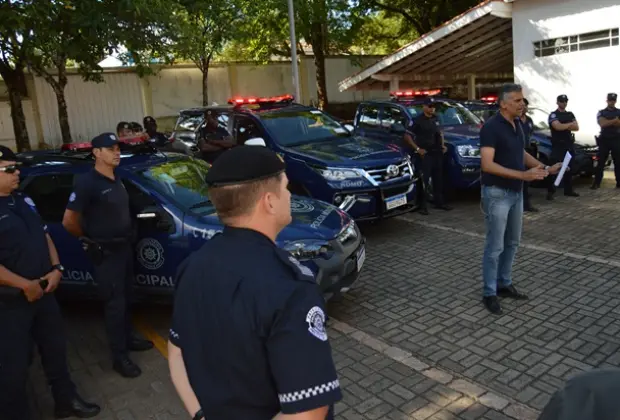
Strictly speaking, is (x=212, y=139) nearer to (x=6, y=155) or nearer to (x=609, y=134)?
(x=6, y=155)

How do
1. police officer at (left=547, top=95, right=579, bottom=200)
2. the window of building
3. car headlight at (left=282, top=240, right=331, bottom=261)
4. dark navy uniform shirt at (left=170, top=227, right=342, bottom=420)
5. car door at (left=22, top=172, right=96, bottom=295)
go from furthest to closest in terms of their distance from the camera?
1. the window of building
2. police officer at (left=547, top=95, right=579, bottom=200)
3. car door at (left=22, top=172, right=96, bottom=295)
4. car headlight at (left=282, top=240, right=331, bottom=261)
5. dark navy uniform shirt at (left=170, top=227, right=342, bottom=420)

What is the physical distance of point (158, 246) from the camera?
440 cm

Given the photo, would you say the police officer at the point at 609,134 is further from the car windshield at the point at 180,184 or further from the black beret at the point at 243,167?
the black beret at the point at 243,167

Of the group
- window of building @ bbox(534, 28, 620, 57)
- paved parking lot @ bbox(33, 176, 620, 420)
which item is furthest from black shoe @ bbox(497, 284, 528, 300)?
window of building @ bbox(534, 28, 620, 57)

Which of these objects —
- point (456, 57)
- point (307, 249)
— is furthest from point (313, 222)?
point (456, 57)

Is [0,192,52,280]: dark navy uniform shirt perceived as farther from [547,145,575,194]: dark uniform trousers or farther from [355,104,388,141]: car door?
[547,145,575,194]: dark uniform trousers

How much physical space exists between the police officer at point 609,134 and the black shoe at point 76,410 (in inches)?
352

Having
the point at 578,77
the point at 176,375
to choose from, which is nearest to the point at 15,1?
the point at 176,375

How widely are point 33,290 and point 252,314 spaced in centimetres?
235

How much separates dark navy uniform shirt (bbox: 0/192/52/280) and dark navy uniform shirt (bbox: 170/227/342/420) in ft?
7.10

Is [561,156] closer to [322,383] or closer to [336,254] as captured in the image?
[336,254]

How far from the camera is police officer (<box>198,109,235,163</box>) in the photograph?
315 inches

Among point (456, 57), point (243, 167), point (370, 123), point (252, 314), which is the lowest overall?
point (252, 314)

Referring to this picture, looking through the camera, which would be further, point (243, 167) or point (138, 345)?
point (138, 345)
